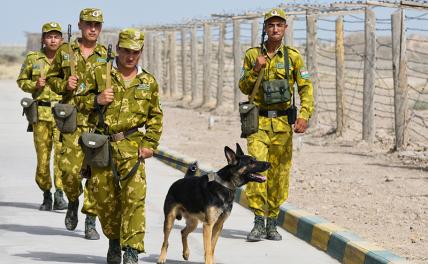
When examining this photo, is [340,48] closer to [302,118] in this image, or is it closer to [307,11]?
[307,11]

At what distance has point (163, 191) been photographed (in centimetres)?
1546

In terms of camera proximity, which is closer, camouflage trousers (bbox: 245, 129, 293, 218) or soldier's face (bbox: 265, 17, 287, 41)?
soldier's face (bbox: 265, 17, 287, 41)

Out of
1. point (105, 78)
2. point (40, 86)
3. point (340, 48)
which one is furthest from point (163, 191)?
point (340, 48)

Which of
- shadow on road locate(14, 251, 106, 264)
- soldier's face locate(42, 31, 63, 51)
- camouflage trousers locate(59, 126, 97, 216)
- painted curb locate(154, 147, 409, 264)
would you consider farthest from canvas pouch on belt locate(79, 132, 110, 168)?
soldier's face locate(42, 31, 63, 51)

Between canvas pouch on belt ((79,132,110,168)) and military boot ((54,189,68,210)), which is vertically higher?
canvas pouch on belt ((79,132,110,168))

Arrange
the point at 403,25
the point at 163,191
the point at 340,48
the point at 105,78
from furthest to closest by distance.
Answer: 1. the point at 340,48
2. the point at 403,25
3. the point at 163,191
4. the point at 105,78

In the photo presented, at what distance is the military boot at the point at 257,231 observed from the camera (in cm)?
1121

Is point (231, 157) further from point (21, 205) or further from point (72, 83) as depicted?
point (21, 205)

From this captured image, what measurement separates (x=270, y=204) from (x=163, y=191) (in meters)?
4.24

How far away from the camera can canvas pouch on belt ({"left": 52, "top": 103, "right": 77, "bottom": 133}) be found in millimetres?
10797

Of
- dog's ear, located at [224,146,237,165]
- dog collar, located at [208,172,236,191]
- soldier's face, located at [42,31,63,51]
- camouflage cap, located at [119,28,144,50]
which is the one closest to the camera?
camouflage cap, located at [119,28,144,50]

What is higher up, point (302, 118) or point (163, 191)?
point (302, 118)

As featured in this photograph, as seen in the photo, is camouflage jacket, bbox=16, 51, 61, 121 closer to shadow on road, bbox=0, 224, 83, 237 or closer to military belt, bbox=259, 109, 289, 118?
shadow on road, bbox=0, 224, 83, 237

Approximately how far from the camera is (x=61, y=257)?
1028cm
